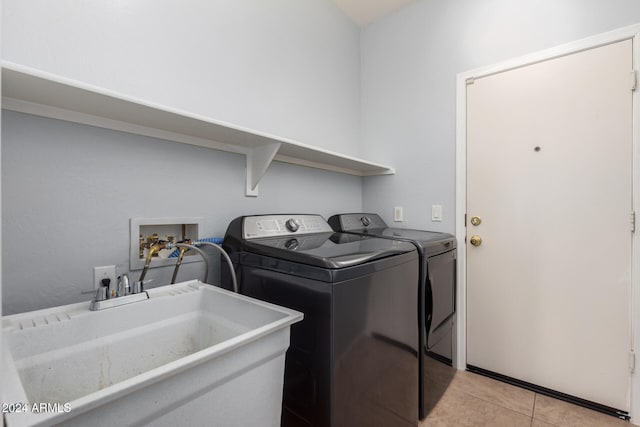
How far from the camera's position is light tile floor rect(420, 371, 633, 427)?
1572 mm

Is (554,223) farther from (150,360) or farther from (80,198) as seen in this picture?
(80,198)

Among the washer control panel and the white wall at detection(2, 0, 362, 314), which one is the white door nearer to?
the washer control panel

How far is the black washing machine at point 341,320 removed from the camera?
1.03 meters

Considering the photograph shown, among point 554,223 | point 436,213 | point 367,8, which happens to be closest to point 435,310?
point 436,213

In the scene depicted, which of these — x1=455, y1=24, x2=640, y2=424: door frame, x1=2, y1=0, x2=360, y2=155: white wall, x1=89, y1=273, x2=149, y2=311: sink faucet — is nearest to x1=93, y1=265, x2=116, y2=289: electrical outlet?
x1=89, y1=273, x2=149, y2=311: sink faucet

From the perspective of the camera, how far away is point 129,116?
3.85 ft

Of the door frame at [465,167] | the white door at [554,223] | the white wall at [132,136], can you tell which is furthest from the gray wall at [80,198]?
the white door at [554,223]

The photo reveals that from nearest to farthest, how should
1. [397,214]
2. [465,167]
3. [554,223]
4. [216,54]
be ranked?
1. [216,54]
2. [554,223]
3. [465,167]
4. [397,214]

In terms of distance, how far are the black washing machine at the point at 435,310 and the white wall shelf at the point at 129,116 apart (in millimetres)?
793

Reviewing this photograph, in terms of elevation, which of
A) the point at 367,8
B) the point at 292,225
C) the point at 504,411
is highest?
the point at 367,8

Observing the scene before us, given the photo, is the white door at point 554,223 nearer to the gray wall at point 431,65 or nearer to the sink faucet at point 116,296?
the gray wall at point 431,65

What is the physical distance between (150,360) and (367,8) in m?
2.80

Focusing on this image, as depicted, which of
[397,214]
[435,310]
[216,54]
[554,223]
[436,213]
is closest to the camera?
[216,54]

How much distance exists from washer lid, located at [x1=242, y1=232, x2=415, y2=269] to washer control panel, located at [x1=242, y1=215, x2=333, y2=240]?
0.07 metres
